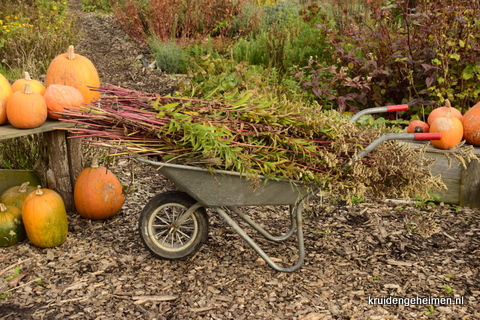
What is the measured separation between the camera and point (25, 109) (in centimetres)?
317

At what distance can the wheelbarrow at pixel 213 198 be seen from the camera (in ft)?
8.77

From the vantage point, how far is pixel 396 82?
469 centimetres

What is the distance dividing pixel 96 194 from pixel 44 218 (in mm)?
432

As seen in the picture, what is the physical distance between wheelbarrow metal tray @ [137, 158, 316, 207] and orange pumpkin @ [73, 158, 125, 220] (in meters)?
0.94

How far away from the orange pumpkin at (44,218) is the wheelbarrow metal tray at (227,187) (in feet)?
2.85

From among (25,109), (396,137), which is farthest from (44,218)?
(396,137)

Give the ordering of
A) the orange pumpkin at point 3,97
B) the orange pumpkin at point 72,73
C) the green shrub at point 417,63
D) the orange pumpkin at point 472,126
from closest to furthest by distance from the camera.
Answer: the orange pumpkin at point 3,97 → the orange pumpkin at point 72,73 → the orange pumpkin at point 472,126 → the green shrub at point 417,63

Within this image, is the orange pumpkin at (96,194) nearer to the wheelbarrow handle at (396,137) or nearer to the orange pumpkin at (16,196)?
the orange pumpkin at (16,196)

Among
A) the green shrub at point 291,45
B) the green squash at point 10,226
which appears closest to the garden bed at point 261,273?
the green squash at point 10,226

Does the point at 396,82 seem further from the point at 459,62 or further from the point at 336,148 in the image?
the point at 336,148

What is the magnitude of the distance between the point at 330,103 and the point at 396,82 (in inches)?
25.5

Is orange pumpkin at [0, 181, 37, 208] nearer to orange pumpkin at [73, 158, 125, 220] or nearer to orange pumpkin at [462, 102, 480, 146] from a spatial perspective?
orange pumpkin at [73, 158, 125, 220]

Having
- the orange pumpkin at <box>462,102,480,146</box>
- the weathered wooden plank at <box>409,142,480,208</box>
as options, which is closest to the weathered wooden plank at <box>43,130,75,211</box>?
the weathered wooden plank at <box>409,142,480,208</box>

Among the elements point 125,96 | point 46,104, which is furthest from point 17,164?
point 125,96
